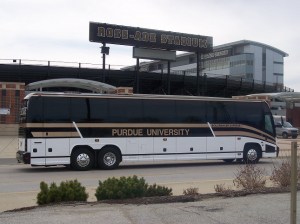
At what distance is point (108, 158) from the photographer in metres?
15.4

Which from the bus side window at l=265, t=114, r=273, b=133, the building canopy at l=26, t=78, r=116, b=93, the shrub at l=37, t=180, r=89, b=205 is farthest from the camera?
the building canopy at l=26, t=78, r=116, b=93

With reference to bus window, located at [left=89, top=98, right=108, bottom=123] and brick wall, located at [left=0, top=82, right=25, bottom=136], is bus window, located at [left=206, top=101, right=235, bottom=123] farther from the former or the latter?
brick wall, located at [left=0, top=82, right=25, bottom=136]

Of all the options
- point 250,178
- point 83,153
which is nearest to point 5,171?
point 83,153

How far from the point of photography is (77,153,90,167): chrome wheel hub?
14891 millimetres

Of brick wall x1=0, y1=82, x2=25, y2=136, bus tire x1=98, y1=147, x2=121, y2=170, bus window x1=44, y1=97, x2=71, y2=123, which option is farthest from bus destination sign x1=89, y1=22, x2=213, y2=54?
bus tire x1=98, y1=147, x2=121, y2=170

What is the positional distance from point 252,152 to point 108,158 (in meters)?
7.92

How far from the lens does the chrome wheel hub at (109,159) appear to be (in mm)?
15336

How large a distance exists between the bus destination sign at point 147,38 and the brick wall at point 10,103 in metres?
10.1

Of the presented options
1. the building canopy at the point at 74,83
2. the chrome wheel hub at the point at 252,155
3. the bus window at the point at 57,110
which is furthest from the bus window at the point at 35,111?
the building canopy at the point at 74,83

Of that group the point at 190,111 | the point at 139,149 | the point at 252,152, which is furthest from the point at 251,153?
the point at 139,149

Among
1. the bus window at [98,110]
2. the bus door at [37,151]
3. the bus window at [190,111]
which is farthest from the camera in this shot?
the bus window at [190,111]

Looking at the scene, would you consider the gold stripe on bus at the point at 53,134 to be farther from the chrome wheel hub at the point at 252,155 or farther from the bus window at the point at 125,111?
the chrome wheel hub at the point at 252,155

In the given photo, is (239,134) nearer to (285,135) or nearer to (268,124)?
(268,124)

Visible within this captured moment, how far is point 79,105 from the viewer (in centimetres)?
1502
